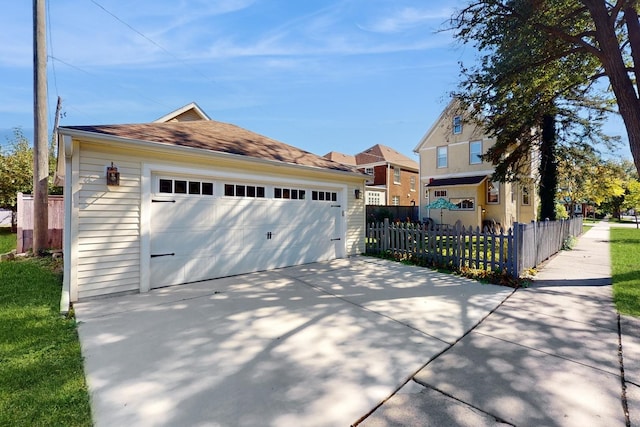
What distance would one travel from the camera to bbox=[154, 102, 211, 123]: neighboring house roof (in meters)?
16.4

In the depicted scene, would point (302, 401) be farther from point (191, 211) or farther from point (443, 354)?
point (191, 211)

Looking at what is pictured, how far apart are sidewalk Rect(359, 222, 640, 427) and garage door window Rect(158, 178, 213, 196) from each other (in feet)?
16.8

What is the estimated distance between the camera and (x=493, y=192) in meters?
18.3

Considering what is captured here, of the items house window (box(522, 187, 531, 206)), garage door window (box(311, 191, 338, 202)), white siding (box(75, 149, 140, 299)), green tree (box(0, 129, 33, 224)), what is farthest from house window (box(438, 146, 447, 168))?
green tree (box(0, 129, 33, 224))

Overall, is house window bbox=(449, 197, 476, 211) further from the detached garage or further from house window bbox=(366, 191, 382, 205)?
the detached garage

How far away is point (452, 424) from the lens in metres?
2.08

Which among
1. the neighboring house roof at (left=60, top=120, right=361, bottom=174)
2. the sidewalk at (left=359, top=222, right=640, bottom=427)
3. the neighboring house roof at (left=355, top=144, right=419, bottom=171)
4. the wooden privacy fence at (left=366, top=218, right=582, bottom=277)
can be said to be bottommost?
the sidewalk at (left=359, top=222, right=640, bottom=427)

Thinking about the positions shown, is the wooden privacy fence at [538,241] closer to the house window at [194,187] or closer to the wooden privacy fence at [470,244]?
the wooden privacy fence at [470,244]

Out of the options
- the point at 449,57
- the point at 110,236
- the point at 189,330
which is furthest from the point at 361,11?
the point at 189,330

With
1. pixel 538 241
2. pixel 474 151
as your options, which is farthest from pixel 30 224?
pixel 474 151

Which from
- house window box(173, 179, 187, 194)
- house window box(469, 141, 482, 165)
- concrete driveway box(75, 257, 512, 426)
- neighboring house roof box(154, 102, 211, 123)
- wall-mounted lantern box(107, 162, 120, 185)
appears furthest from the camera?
house window box(469, 141, 482, 165)

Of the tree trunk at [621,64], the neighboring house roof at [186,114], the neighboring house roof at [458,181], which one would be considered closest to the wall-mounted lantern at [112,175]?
the tree trunk at [621,64]

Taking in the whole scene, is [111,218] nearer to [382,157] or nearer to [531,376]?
[531,376]

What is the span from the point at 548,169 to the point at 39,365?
15.7m
